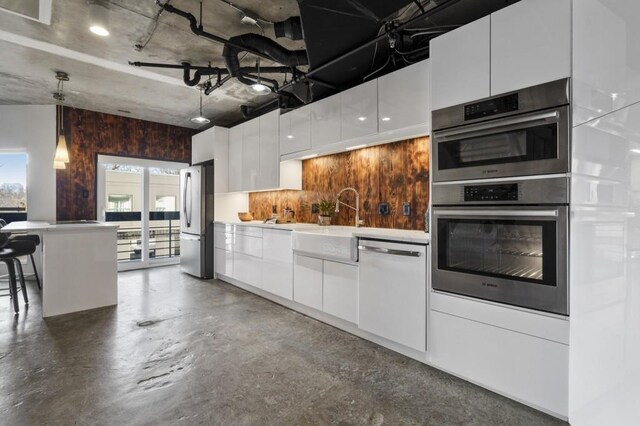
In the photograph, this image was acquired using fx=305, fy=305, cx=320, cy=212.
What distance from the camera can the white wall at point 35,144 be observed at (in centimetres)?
515

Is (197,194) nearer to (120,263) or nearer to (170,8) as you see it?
(120,263)

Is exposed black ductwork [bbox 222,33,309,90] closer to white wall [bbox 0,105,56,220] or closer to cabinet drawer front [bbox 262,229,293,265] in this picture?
cabinet drawer front [bbox 262,229,293,265]

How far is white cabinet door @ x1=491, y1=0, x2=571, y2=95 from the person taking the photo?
1709 mm

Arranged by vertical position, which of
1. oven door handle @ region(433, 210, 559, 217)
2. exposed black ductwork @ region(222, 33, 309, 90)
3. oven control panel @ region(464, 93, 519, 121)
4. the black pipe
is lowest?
oven door handle @ region(433, 210, 559, 217)

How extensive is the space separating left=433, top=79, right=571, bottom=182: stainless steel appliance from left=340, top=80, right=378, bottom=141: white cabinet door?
81 centimetres

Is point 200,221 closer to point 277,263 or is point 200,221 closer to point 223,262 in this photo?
point 223,262

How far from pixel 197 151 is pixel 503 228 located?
17.6 feet

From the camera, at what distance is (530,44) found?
1821 mm

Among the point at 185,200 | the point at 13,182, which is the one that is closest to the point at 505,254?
the point at 185,200

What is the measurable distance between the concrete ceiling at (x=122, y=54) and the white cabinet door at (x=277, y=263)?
213cm

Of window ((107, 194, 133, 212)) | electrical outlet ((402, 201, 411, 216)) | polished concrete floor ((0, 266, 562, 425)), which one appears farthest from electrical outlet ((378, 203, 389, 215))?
window ((107, 194, 133, 212))

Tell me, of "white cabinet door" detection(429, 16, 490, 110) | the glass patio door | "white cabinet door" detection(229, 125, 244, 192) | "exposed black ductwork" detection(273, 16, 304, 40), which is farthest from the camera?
the glass patio door

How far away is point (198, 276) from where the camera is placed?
5.32m

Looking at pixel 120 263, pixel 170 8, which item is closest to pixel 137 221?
pixel 120 263
